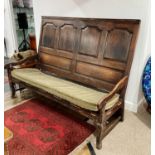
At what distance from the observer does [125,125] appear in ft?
7.32

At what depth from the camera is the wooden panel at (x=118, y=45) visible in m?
2.05

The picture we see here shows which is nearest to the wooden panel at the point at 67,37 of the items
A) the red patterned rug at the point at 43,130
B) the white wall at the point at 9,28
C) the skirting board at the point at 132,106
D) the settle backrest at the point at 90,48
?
the settle backrest at the point at 90,48

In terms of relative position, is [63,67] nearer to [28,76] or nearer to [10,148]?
[28,76]

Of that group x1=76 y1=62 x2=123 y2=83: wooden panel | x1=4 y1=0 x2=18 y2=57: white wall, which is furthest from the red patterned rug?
x1=4 y1=0 x2=18 y2=57: white wall

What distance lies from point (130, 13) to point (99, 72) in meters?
0.83

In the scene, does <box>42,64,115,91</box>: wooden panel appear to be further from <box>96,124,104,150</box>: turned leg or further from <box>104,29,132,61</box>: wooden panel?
<box>96,124,104,150</box>: turned leg

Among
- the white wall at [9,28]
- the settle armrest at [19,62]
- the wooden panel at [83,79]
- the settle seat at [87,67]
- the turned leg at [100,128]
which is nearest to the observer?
the turned leg at [100,128]

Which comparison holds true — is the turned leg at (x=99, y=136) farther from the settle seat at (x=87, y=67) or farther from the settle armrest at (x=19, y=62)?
the settle armrest at (x=19, y=62)

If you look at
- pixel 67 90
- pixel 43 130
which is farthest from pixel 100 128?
pixel 43 130

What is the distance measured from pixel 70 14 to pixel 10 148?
6.79 feet

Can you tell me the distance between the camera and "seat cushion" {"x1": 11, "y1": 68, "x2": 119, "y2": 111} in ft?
6.10
